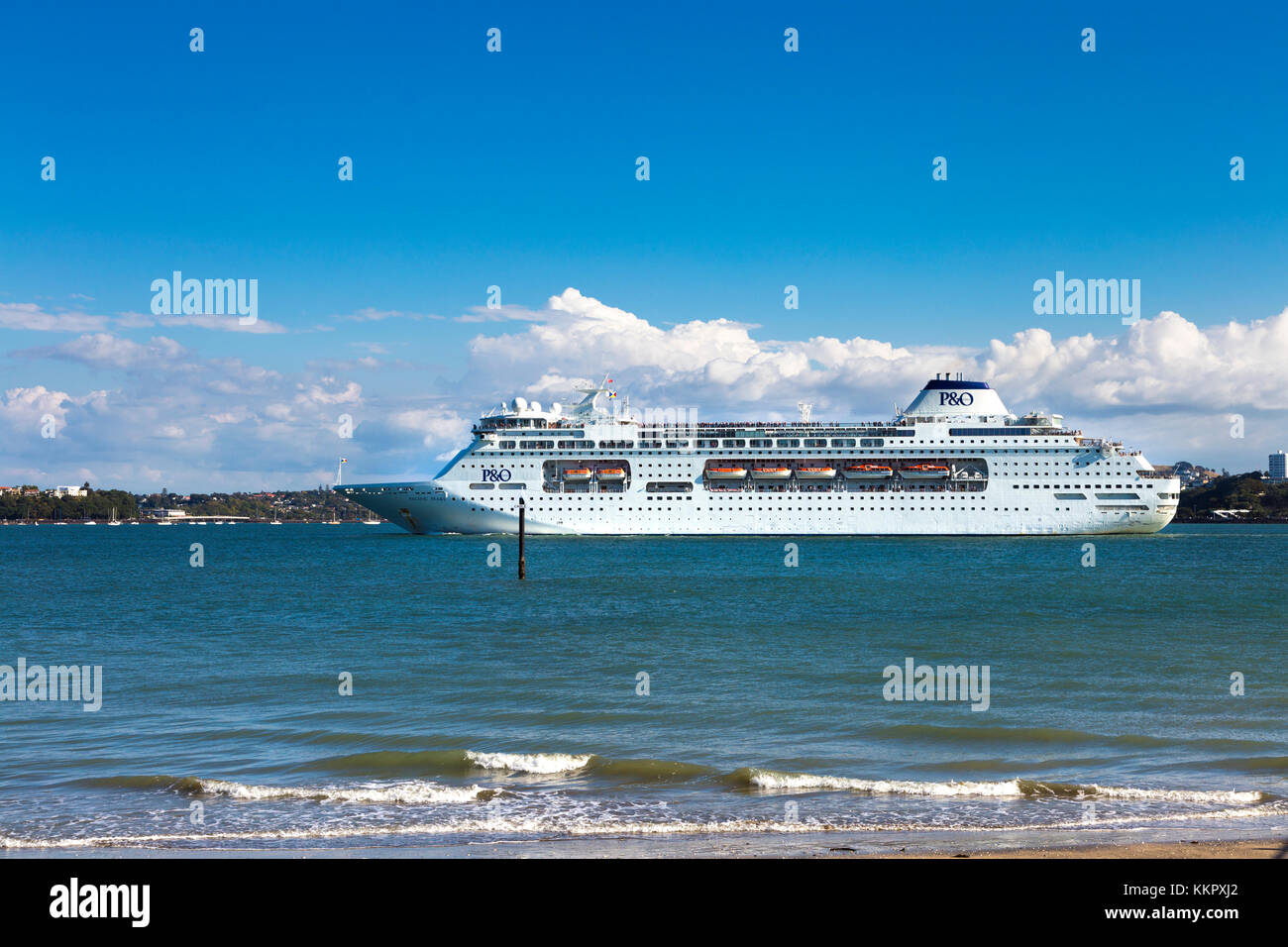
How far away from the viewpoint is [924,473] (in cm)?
7412

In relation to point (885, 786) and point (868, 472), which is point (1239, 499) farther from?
point (885, 786)

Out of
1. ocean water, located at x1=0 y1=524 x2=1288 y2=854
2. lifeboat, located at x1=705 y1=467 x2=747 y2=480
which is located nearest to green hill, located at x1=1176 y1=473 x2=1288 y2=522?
lifeboat, located at x1=705 y1=467 x2=747 y2=480

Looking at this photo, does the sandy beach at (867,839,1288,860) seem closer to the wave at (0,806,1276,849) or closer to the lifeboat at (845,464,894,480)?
the wave at (0,806,1276,849)

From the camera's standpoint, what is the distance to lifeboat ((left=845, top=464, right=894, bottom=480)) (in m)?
74.2

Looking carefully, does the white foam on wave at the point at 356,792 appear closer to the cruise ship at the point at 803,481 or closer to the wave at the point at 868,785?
the wave at the point at 868,785

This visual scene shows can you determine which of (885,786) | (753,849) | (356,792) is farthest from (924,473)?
(753,849)

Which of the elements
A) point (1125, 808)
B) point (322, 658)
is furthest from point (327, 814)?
point (322, 658)

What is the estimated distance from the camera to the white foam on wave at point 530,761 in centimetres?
1223

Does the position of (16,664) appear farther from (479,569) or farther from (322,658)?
(479,569)

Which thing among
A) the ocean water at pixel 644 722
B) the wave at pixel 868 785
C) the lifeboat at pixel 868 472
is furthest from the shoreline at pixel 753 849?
the lifeboat at pixel 868 472

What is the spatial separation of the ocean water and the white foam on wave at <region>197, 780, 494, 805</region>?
5 centimetres

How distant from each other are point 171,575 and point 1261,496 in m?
150

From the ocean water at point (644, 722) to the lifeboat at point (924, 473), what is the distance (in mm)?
38939

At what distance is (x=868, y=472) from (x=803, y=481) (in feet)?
16.0
